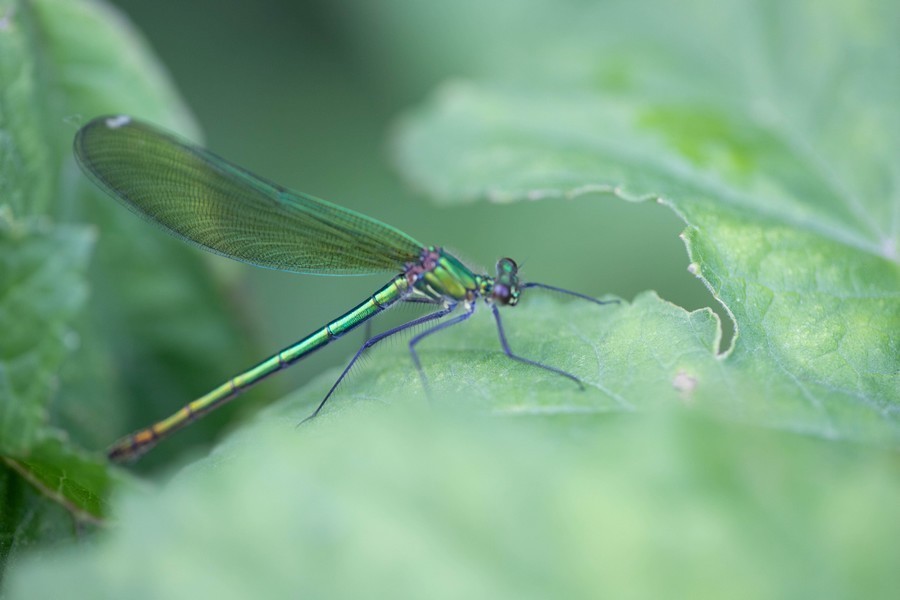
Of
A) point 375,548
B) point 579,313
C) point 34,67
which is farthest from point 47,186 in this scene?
point 375,548

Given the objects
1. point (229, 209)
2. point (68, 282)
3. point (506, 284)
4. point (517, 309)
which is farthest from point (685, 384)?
point (229, 209)

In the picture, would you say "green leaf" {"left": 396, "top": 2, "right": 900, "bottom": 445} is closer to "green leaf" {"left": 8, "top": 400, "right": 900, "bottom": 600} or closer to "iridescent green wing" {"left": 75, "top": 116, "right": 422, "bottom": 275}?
"iridescent green wing" {"left": 75, "top": 116, "right": 422, "bottom": 275}

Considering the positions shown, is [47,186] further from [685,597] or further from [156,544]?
[685,597]

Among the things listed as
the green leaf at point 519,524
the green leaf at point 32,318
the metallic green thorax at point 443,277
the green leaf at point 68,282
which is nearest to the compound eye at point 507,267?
the metallic green thorax at point 443,277

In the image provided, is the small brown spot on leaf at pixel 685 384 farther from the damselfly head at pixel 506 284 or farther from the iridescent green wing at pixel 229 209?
the iridescent green wing at pixel 229 209

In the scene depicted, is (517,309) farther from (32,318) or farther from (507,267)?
(32,318)

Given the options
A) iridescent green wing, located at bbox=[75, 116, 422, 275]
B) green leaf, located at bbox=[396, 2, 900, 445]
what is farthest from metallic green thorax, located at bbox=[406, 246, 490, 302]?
green leaf, located at bbox=[396, 2, 900, 445]

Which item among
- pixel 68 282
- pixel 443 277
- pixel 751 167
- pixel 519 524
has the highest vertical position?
pixel 751 167
